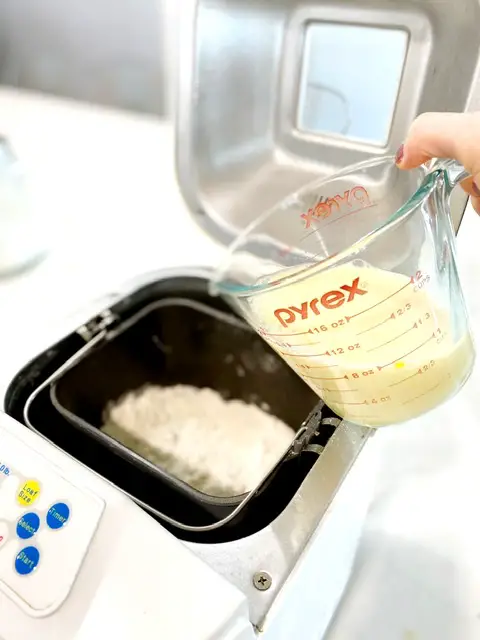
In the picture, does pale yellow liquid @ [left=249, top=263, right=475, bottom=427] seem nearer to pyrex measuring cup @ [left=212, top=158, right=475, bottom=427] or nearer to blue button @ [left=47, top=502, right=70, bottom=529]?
pyrex measuring cup @ [left=212, top=158, right=475, bottom=427]

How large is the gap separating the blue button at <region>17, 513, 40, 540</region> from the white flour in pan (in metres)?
0.21

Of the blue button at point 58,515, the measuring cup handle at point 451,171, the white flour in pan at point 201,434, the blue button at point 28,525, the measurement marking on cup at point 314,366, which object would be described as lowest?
the white flour in pan at point 201,434

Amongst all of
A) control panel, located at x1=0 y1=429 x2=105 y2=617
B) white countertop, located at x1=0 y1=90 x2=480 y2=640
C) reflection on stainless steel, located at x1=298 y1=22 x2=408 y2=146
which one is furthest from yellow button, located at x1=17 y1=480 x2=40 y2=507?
reflection on stainless steel, located at x1=298 y1=22 x2=408 y2=146

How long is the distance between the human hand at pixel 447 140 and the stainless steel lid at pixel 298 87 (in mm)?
184

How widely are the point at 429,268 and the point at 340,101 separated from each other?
1.27 ft

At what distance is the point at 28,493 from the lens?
0.43 meters

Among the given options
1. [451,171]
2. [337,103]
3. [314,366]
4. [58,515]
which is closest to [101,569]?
[58,515]

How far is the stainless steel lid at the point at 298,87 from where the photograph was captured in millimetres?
592

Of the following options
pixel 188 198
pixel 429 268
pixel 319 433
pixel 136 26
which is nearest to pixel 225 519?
pixel 319 433

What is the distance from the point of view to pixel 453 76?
0.58 meters

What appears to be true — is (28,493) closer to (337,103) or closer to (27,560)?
(27,560)

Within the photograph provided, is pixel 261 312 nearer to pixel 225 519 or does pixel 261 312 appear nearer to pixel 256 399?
pixel 225 519

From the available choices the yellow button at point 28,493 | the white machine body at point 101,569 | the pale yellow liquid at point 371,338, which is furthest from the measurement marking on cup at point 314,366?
the yellow button at point 28,493

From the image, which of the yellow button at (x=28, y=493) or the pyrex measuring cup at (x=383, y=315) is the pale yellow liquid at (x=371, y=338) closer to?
the pyrex measuring cup at (x=383, y=315)
